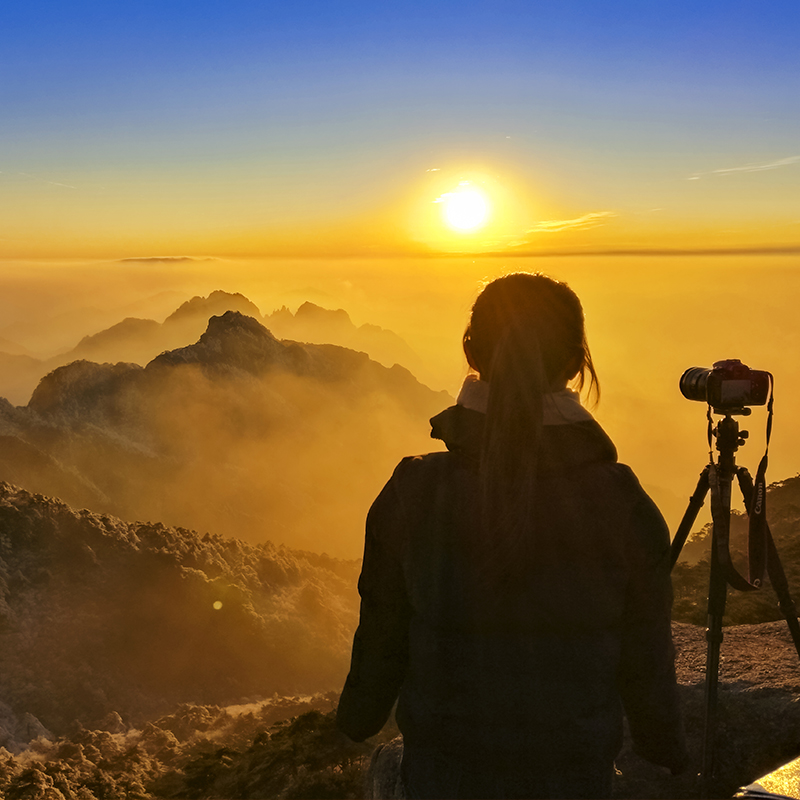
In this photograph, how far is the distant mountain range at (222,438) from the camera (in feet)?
137

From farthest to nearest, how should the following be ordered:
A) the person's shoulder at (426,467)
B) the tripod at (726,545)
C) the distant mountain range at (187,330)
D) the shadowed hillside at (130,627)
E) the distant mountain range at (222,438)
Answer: the distant mountain range at (187,330)
the distant mountain range at (222,438)
the shadowed hillside at (130,627)
the tripod at (726,545)
the person's shoulder at (426,467)

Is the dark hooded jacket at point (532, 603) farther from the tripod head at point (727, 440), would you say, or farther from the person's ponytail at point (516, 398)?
the tripod head at point (727, 440)

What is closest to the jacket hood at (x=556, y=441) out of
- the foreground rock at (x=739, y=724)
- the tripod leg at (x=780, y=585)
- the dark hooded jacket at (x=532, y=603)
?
the dark hooded jacket at (x=532, y=603)

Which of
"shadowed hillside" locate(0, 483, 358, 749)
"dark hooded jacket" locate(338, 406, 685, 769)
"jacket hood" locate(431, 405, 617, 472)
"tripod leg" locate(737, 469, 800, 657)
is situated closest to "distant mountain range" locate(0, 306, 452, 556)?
"shadowed hillside" locate(0, 483, 358, 749)

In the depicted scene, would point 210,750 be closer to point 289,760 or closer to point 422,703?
point 289,760

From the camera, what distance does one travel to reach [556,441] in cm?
159

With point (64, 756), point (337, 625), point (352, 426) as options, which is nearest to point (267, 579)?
point (337, 625)

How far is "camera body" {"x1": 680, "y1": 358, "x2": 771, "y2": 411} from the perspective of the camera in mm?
3451

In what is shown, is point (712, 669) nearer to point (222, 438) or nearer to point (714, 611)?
point (714, 611)

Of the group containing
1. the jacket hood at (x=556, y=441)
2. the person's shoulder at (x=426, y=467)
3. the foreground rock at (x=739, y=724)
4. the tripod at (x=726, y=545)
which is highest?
the jacket hood at (x=556, y=441)

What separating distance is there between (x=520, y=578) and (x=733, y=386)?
250 cm

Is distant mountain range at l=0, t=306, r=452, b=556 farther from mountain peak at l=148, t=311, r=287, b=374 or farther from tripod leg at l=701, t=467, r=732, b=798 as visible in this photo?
tripod leg at l=701, t=467, r=732, b=798

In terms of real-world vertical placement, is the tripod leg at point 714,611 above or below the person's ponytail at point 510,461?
below

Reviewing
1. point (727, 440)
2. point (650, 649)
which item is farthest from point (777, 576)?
point (650, 649)
